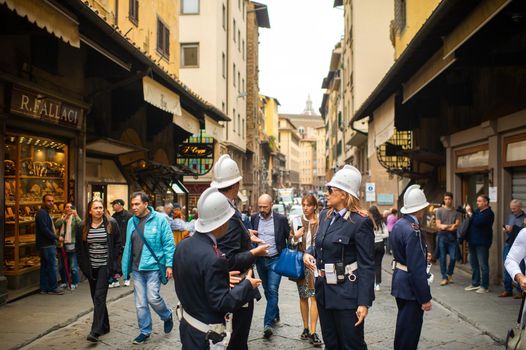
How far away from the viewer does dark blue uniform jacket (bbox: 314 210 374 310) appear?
4.74 m

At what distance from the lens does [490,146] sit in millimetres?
12328

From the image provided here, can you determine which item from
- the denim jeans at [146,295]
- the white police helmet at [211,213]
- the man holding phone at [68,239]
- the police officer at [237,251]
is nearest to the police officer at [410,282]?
the police officer at [237,251]

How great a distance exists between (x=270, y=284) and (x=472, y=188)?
8.86 meters

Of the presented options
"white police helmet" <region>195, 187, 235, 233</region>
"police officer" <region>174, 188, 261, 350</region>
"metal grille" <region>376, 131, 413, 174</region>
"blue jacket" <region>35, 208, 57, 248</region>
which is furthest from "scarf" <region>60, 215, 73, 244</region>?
Answer: "metal grille" <region>376, 131, 413, 174</region>

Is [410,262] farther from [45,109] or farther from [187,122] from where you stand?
[187,122]

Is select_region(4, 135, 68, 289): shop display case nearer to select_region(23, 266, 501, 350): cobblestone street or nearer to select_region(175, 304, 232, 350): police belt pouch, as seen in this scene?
select_region(23, 266, 501, 350): cobblestone street

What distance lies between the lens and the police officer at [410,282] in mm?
5320

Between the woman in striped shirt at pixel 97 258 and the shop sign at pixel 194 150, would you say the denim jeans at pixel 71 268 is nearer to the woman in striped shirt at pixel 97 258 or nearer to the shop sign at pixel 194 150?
the woman in striped shirt at pixel 97 258

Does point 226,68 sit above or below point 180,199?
above

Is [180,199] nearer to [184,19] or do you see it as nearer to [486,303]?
[184,19]

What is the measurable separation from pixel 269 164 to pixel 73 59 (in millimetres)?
67229

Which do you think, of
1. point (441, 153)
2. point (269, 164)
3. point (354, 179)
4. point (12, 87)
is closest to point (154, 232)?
point (354, 179)

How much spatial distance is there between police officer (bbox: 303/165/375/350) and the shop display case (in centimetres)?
727

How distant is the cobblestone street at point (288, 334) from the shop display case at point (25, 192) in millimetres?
2212
